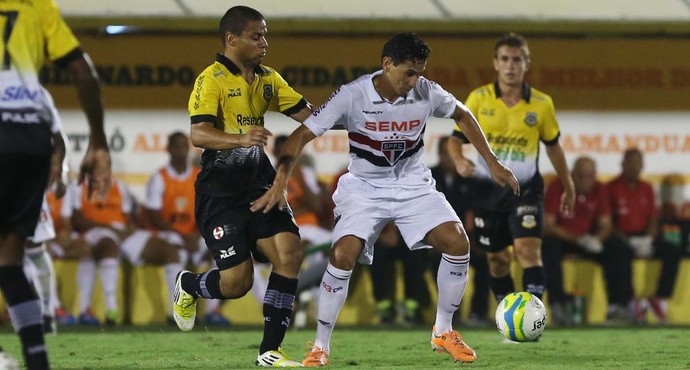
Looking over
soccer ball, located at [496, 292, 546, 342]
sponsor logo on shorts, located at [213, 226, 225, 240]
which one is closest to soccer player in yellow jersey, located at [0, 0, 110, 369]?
sponsor logo on shorts, located at [213, 226, 225, 240]

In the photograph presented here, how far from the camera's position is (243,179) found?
8.19 metres

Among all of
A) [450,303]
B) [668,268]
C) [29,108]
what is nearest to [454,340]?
[450,303]

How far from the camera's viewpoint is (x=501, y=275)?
10914 millimetres

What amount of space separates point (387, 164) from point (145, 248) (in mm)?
6499

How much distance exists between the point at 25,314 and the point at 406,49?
299 cm

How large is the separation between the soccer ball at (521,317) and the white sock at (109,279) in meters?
6.12

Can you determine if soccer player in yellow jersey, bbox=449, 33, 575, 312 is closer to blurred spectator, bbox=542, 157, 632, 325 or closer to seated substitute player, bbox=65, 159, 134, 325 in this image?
blurred spectator, bbox=542, 157, 632, 325

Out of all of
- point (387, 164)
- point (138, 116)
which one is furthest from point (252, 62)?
point (138, 116)

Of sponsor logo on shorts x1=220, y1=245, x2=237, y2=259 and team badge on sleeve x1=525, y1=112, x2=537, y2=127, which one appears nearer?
sponsor logo on shorts x1=220, y1=245, x2=237, y2=259

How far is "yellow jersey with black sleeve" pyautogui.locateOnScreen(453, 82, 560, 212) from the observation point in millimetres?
10758

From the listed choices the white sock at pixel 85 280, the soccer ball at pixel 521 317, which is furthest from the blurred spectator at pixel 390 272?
the soccer ball at pixel 521 317

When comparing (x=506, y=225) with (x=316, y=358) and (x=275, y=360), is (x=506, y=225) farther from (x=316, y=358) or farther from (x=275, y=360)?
(x=275, y=360)

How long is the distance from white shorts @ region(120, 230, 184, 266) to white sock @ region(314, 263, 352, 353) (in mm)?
6373

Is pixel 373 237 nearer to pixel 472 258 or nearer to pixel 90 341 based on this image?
pixel 90 341
